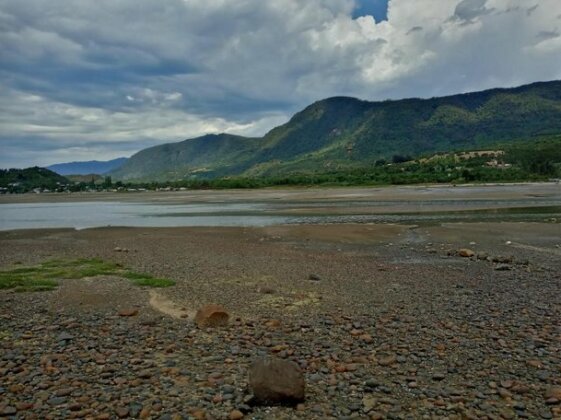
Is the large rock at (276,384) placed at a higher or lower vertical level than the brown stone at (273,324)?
higher

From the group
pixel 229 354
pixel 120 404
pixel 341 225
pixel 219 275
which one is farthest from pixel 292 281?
pixel 341 225

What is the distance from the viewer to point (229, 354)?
926cm

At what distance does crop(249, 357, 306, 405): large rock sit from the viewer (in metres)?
7.09

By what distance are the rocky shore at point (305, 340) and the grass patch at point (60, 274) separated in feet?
1.99

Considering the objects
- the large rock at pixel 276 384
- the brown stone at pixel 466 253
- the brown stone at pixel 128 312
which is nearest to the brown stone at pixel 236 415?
the large rock at pixel 276 384

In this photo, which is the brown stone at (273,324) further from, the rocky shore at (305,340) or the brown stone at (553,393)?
the brown stone at (553,393)

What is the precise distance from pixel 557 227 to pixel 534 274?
744 inches

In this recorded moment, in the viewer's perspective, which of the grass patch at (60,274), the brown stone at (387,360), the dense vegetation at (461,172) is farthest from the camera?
the dense vegetation at (461,172)

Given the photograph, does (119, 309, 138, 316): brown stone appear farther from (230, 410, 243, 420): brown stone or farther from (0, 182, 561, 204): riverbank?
(0, 182, 561, 204): riverbank

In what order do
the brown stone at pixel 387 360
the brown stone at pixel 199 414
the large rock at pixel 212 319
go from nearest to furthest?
the brown stone at pixel 199 414 < the brown stone at pixel 387 360 < the large rock at pixel 212 319

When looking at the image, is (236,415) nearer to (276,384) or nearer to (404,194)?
(276,384)

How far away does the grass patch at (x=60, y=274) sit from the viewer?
52.6ft

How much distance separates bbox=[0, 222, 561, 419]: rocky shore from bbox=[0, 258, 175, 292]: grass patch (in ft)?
1.99

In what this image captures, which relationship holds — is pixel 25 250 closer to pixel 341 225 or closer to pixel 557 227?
pixel 341 225
